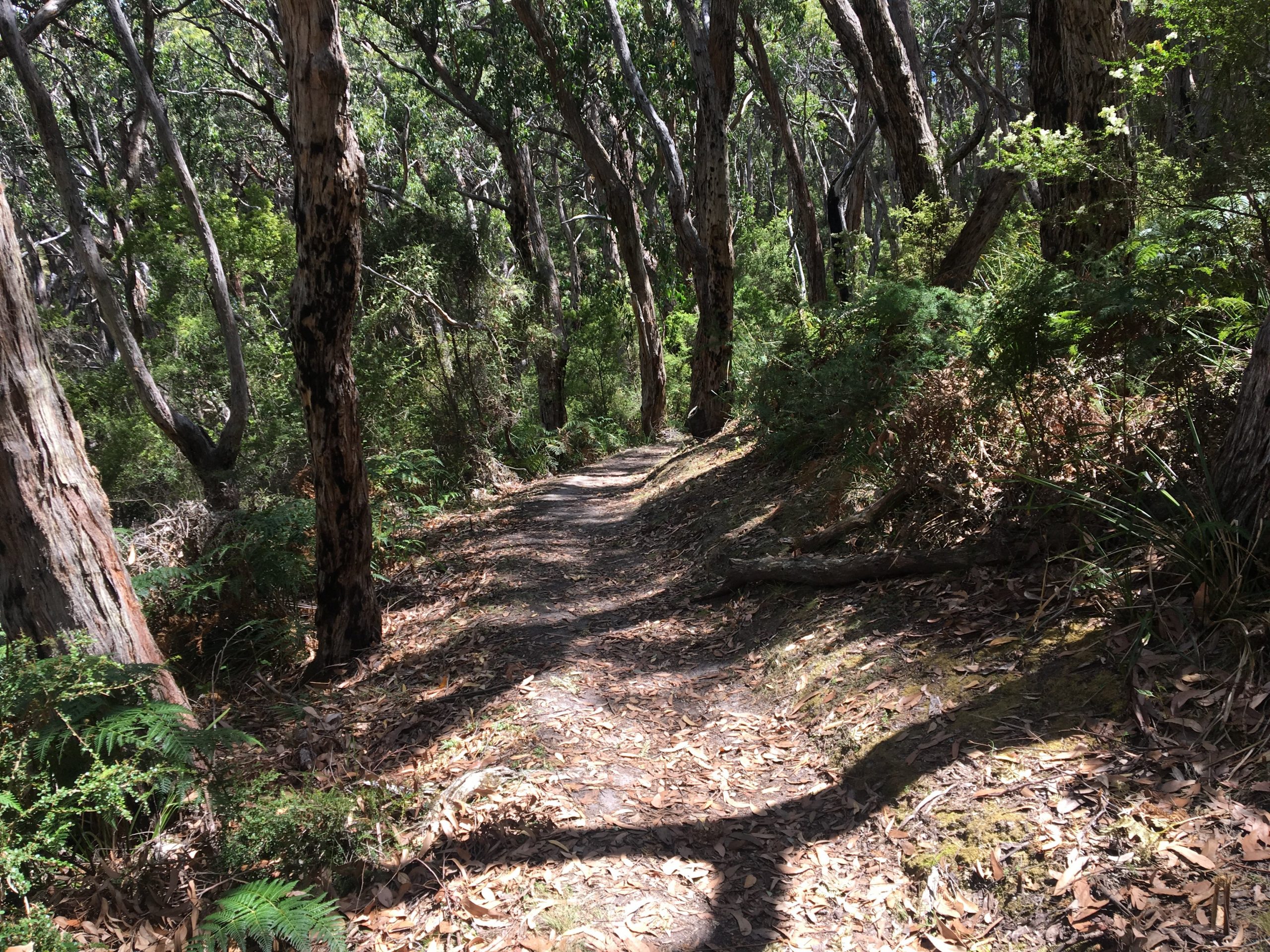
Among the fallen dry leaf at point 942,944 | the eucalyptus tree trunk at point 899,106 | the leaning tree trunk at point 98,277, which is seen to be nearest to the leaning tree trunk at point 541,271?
the leaning tree trunk at point 98,277

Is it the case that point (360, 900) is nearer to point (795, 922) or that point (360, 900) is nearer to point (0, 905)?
point (0, 905)

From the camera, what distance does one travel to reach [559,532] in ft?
29.1

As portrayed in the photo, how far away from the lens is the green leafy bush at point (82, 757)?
2.83m

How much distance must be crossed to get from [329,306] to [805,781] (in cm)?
399

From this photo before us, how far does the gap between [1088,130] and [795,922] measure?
565 centimetres

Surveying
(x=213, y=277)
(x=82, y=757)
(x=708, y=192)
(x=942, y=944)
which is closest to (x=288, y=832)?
(x=82, y=757)

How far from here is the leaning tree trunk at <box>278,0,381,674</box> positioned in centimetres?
486

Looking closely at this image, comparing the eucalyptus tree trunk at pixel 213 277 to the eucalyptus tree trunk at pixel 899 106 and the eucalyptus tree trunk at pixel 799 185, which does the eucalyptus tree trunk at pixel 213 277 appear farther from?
the eucalyptus tree trunk at pixel 799 185

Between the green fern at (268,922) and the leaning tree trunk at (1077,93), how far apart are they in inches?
206

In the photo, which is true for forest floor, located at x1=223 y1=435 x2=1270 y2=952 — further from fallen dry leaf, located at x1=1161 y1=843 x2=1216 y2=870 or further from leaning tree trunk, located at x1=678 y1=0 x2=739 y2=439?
leaning tree trunk, located at x1=678 y1=0 x2=739 y2=439

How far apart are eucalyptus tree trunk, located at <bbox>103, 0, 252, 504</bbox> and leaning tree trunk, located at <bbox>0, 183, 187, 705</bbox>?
19.0 ft

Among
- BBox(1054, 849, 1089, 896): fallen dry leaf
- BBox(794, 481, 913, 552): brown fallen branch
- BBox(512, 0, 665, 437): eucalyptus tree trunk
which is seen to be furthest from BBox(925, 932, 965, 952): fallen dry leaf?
BBox(512, 0, 665, 437): eucalyptus tree trunk

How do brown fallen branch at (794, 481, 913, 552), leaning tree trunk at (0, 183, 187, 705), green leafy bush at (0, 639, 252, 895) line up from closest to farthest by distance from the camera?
green leafy bush at (0, 639, 252, 895) < leaning tree trunk at (0, 183, 187, 705) < brown fallen branch at (794, 481, 913, 552)

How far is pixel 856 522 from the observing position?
17.2 feet
